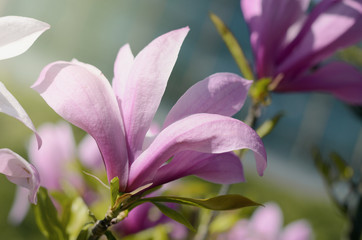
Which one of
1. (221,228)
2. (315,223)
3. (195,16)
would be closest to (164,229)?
(221,228)

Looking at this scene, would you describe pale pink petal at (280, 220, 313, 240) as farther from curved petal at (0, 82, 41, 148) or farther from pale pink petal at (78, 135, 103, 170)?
curved petal at (0, 82, 41, 148)

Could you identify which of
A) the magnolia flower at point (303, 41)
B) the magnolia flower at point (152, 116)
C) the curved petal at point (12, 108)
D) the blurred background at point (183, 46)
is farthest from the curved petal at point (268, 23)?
the blurred background at point (183, 46)

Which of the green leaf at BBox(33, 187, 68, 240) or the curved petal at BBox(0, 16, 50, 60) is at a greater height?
the curved petal at BBox(0, 16, 50, 60)

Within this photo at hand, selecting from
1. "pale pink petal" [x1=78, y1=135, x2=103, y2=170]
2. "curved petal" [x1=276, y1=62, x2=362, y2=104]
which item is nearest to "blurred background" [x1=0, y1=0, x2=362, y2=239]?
A: "pale pink petal" [x1=78, y1=135, x2=103, y2=170]

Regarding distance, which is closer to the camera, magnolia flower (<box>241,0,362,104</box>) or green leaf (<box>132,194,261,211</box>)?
green leaf (<box>132,194,261,211</box>)

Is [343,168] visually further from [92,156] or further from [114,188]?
[114,188]

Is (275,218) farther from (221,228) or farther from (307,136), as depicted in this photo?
(307,136)
